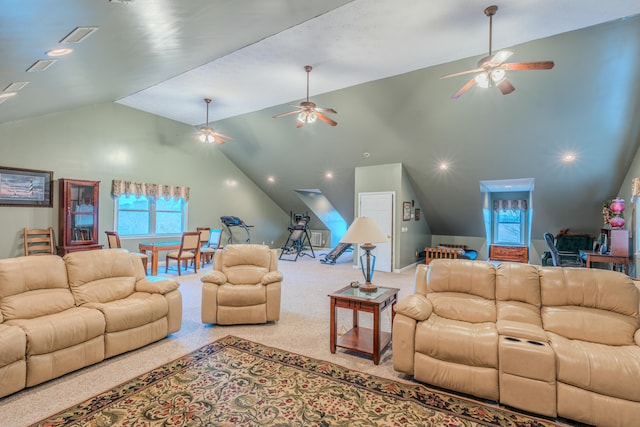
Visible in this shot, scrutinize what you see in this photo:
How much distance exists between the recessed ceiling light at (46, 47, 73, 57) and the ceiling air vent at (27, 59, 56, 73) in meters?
0.17

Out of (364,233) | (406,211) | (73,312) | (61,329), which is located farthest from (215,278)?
(406,211)

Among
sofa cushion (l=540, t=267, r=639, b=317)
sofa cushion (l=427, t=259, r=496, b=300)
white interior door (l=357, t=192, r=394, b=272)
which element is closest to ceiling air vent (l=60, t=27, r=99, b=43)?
sofa cushion (l=427, t=259, r=496, b=300)

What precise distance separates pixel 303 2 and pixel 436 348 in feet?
9.87

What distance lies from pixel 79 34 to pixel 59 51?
0.46 meters

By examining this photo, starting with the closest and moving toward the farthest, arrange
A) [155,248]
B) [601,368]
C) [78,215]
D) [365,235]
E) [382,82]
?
1. [601,368]
2. [365,235]
3. [382,82]
4. [78,215]
5. [155,248]

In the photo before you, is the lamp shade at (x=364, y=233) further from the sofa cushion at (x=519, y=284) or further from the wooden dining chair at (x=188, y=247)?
the wooden dining chair at (x=188, y=247)

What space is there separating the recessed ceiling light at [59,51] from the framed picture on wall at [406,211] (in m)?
6.71

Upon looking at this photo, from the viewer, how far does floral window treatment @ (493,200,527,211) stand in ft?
31.6

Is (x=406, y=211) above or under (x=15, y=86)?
under

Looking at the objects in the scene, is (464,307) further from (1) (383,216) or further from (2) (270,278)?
(1) (383,216)

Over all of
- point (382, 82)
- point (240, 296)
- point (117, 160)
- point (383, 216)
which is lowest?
point (240, 296)

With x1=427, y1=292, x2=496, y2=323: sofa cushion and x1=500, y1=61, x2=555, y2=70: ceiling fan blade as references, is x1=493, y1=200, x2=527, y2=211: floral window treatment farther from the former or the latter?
x1=427, y1=292, x2=496, y2=323: sofa cushion

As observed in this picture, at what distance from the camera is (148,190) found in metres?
7.76

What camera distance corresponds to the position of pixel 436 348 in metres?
2.50
